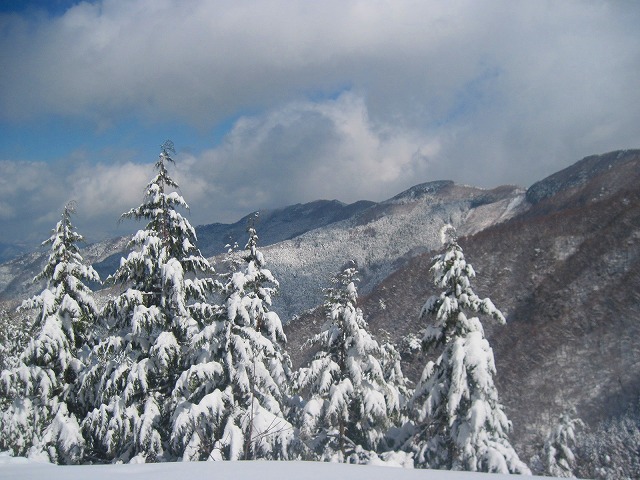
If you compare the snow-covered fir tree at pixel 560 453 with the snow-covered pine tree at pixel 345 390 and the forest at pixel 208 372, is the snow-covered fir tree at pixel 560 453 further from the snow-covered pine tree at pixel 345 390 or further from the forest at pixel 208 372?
the snow-covered pine tree at pixel 345 390

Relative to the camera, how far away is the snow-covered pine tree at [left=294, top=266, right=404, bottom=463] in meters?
14.5

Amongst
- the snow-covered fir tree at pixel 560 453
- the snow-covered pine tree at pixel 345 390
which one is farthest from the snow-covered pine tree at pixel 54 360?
the snow-covered fir tree at pixel 560 453

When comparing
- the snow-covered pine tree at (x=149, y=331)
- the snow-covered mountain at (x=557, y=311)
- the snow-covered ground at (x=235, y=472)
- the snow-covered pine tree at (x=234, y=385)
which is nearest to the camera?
the snow-covered ground at (x=235, y=472)

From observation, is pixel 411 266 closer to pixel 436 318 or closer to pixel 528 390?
pixel 528 390

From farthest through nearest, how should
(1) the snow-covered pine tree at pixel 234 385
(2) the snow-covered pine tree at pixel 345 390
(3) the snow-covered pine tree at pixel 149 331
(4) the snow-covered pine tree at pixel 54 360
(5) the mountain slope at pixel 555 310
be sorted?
(5) the mountain slope at pixel 555 310 → (2) the snow-covered pine tree at pixel 345 390 → (4) the snow-covered pine tree at pixel 54 360 → (3) the snow-covered pine tree at pixel 149 331 → (1) the snow-covered pine tree at pixel 234 385

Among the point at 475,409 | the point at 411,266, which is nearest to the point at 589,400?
the point at 475,409

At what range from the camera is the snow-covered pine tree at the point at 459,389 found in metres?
12.2

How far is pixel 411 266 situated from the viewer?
85875 millimetres

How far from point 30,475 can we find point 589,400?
35.1 metres

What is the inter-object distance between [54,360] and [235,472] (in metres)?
11.3

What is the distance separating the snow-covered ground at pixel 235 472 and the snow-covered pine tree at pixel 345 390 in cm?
830

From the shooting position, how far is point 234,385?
12711 millimetres

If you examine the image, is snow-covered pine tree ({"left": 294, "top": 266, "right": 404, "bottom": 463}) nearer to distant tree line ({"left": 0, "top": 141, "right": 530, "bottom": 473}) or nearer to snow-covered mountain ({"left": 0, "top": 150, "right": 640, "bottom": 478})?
distant tree line ({"left": 0, "top": 141, "right": 530, "bottom": 473})

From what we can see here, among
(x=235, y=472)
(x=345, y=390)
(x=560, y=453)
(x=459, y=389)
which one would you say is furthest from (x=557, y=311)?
(x=235, y=472)
